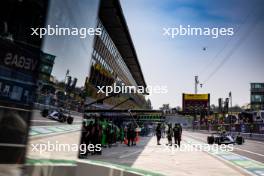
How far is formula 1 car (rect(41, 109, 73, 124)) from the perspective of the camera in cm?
143

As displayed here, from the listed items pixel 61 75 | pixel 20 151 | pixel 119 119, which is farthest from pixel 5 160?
pixel 119 119

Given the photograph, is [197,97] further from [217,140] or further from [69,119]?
Answer: [69,119]

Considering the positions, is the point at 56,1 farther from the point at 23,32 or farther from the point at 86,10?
the point at 86,10

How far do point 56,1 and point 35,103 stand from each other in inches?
17.5

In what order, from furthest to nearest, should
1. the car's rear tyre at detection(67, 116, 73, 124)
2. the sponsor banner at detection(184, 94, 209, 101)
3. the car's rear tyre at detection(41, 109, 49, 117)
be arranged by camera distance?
the sponsor banner at detection(184, 94, 209, 101), the car's rear tyre at detection(67, 116, 73, 124), the car's rear tyre at detection(41, 109, 49, 117)

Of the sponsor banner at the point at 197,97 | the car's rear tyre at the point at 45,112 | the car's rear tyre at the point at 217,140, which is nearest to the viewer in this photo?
the car's rear tyre at the point at 45,112

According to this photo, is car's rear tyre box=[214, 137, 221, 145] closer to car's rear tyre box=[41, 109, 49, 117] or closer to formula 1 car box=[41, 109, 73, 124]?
formula 1 car box=[41, 109, 73, 124]

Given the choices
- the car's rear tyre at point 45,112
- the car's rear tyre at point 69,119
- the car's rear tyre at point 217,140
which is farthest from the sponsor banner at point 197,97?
the car's rear tyre at point 45,112

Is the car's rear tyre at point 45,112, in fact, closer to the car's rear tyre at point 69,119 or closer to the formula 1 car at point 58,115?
the formula 1 car at point 58,115

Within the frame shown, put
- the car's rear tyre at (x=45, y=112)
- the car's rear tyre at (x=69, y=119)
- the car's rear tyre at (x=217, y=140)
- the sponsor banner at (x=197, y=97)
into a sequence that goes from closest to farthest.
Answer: the car's rear tyre at (x=45, y=112), the car's rear tyre at (x=69, y=119), the car's rear tyre at (x=217, y=140), the sponsor banner at (x=197, y=97)

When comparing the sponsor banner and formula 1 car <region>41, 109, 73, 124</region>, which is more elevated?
the sponsor banner

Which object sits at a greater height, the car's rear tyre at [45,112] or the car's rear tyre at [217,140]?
the car's rear tyre at [45,112]

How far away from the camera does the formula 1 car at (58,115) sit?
4.70 ft

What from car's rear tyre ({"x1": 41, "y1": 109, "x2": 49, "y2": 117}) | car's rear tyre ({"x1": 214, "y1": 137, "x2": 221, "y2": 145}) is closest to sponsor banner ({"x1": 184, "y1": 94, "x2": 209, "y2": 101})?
car's rear tyre ({"x1": 214, "y1": 137, "x2": 221, "y2": 145})
